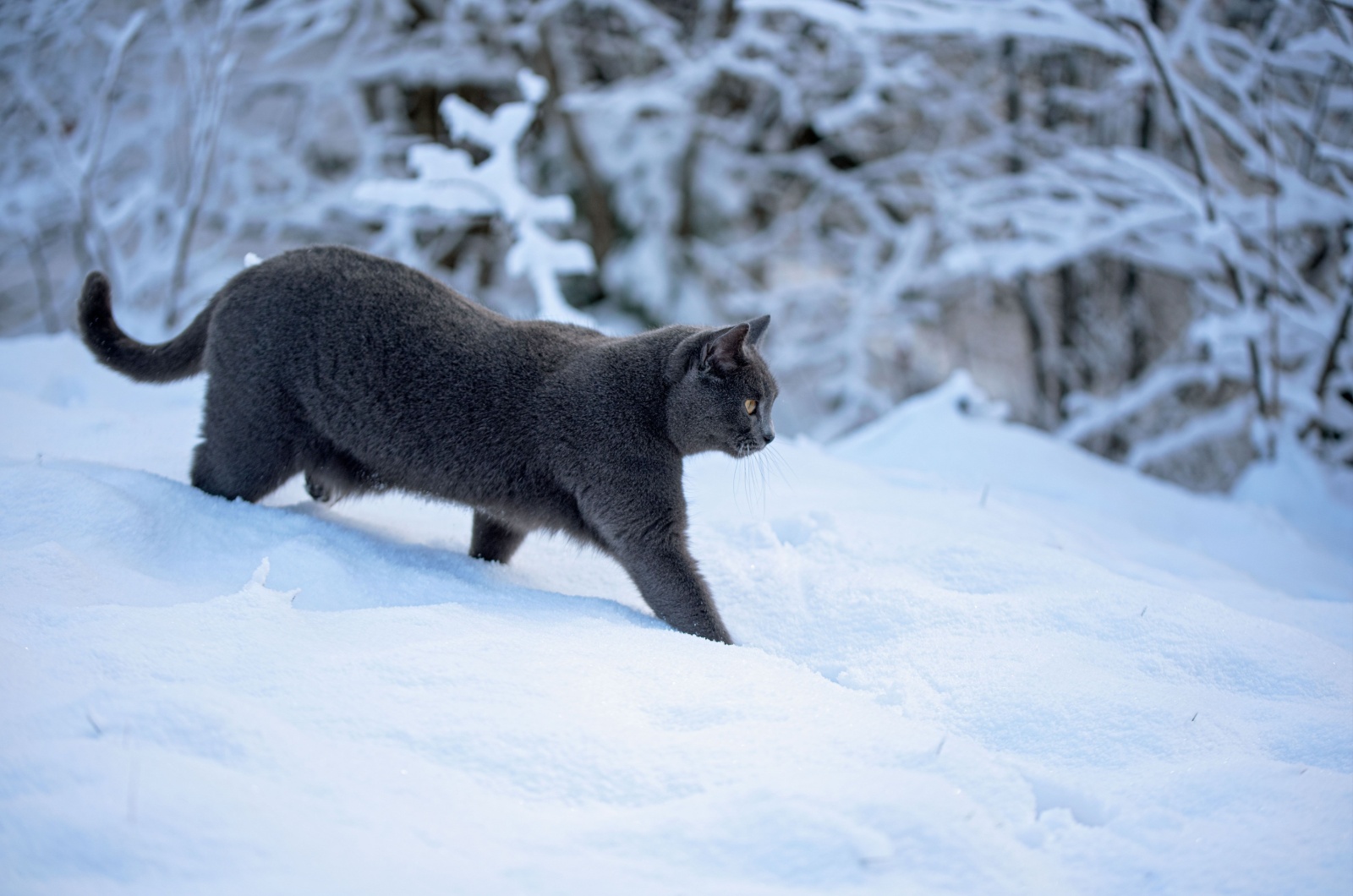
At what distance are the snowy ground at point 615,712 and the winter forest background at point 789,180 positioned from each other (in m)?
3.55

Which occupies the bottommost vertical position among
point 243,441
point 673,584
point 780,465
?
point 780,465

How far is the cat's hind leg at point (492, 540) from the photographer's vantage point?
2596 mm

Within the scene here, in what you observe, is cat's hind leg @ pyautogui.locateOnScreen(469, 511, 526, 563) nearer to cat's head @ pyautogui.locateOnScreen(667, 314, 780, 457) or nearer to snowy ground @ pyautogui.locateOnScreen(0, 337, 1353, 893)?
snowy ground @ pyautogui.locateOnScreen(0, 337, 1353, 893)

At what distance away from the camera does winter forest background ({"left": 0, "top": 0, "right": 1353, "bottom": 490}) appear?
5.80m

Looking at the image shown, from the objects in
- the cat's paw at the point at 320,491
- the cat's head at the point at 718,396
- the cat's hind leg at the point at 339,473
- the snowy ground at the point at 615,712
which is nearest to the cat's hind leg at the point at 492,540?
the snowy ground at the point at 615,712

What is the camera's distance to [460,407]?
2.42 m

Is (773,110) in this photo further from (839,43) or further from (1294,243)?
(1294,243)

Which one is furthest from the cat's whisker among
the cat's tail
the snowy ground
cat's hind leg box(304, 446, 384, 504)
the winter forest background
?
the winter forest background

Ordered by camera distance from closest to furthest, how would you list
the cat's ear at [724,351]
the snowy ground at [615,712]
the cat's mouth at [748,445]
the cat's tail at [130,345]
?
the snowy ground at [615,712], the cat's ear at [724,351], the cat's mouth at [748,445], the cat's tail at [130,345]

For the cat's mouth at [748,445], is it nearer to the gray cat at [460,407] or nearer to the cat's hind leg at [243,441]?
the gray cat at [460,407]

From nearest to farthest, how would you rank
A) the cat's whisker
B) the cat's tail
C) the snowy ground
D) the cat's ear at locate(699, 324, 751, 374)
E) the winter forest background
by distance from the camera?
1. the snowy ground
2. the cat's ear at locate(699, 324, 751, 374)
3. the cat's tail
4. the cat's whisker
5. the winter forest background

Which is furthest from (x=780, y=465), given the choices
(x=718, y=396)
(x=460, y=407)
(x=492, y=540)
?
(x=460, y=407)

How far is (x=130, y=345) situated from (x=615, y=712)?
193 centimetres

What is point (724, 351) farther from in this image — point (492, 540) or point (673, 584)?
point (492, 540)
